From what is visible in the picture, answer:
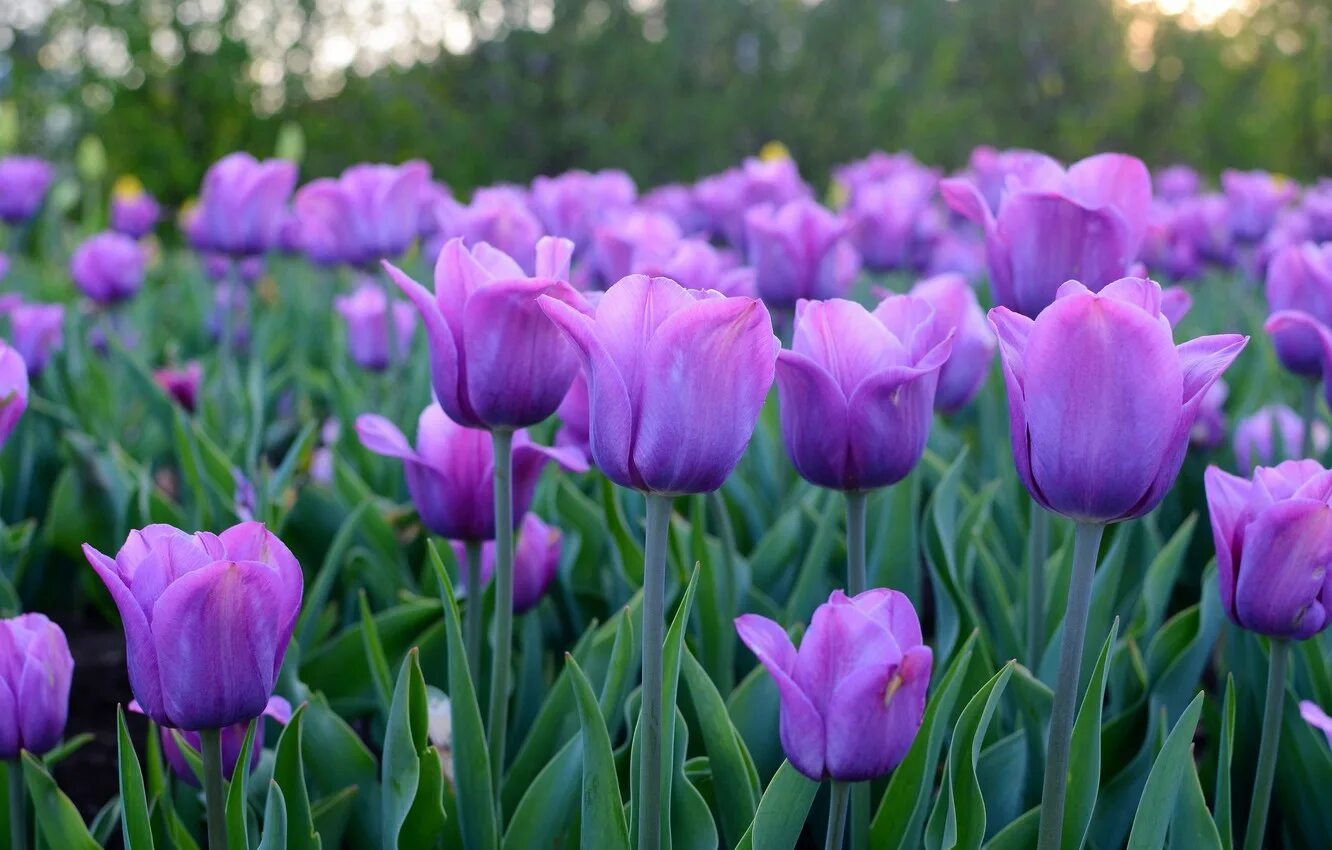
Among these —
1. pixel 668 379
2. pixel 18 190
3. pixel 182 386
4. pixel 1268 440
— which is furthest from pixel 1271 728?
pixel 18 190

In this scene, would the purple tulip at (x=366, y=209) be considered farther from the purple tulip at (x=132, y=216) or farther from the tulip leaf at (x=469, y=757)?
the purple tulip at (x=132, y=216)

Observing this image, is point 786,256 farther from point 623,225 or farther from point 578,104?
point 578,104

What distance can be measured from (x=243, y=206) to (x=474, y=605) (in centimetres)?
139

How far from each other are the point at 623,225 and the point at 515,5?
315 inches

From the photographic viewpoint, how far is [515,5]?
948 centimetres

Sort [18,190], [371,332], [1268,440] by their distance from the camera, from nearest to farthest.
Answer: [1268,440]
[371,332]
[18,190]

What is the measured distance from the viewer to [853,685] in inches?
32.2

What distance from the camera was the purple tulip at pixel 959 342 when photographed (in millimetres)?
1446

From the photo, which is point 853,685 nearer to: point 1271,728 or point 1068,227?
Result: point 1271,728

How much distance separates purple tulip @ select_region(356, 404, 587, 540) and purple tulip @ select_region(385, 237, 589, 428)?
138 mm

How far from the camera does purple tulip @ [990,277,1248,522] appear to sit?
76 centimetres

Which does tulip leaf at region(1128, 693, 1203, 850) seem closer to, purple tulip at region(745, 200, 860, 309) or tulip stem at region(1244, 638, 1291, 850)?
tulip stem at region(1244, 638, 1291, 850)

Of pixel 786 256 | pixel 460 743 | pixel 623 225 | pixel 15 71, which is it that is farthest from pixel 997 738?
pixel 15 71

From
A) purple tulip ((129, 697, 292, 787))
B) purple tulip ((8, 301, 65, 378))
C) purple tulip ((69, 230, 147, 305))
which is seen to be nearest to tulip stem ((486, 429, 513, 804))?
purple tulip ((129, 697, 292, 787))
